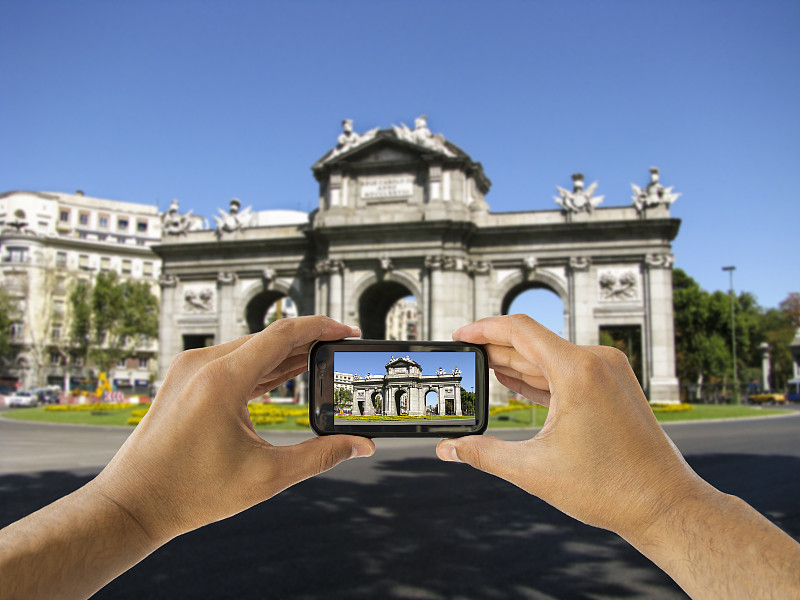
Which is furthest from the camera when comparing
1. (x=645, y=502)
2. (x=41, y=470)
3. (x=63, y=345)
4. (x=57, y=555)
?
(x=63, y=345)

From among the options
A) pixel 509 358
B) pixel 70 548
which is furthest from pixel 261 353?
pixel 509 358

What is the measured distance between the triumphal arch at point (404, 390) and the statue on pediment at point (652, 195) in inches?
1364

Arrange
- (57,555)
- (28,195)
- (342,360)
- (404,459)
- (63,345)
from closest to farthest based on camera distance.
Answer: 1. (57,555)
2. (342,360)
3. (404,459)
4. (63,345)
5. (28,195)

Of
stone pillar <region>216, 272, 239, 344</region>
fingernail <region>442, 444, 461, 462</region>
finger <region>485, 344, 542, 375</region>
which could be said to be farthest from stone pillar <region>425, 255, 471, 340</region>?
fingernail <region>442, 444, 461, 462</region>

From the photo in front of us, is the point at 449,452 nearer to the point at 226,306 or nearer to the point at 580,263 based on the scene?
the point at 580,263

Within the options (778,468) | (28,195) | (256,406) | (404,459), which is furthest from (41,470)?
(28,195)

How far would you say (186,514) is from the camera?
2.44 metres

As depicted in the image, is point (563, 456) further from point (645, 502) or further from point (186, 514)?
point (186, 514)

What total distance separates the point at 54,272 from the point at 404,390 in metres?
78.3

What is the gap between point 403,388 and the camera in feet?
10.0

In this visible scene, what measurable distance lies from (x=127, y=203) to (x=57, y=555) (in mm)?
92854

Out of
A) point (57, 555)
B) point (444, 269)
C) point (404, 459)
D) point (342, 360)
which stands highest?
point (444, 269)

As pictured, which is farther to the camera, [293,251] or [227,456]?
[293,251]

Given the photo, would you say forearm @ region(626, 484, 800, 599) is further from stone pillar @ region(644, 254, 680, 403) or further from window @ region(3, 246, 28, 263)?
window @ region(3, 246, 28, 263)
